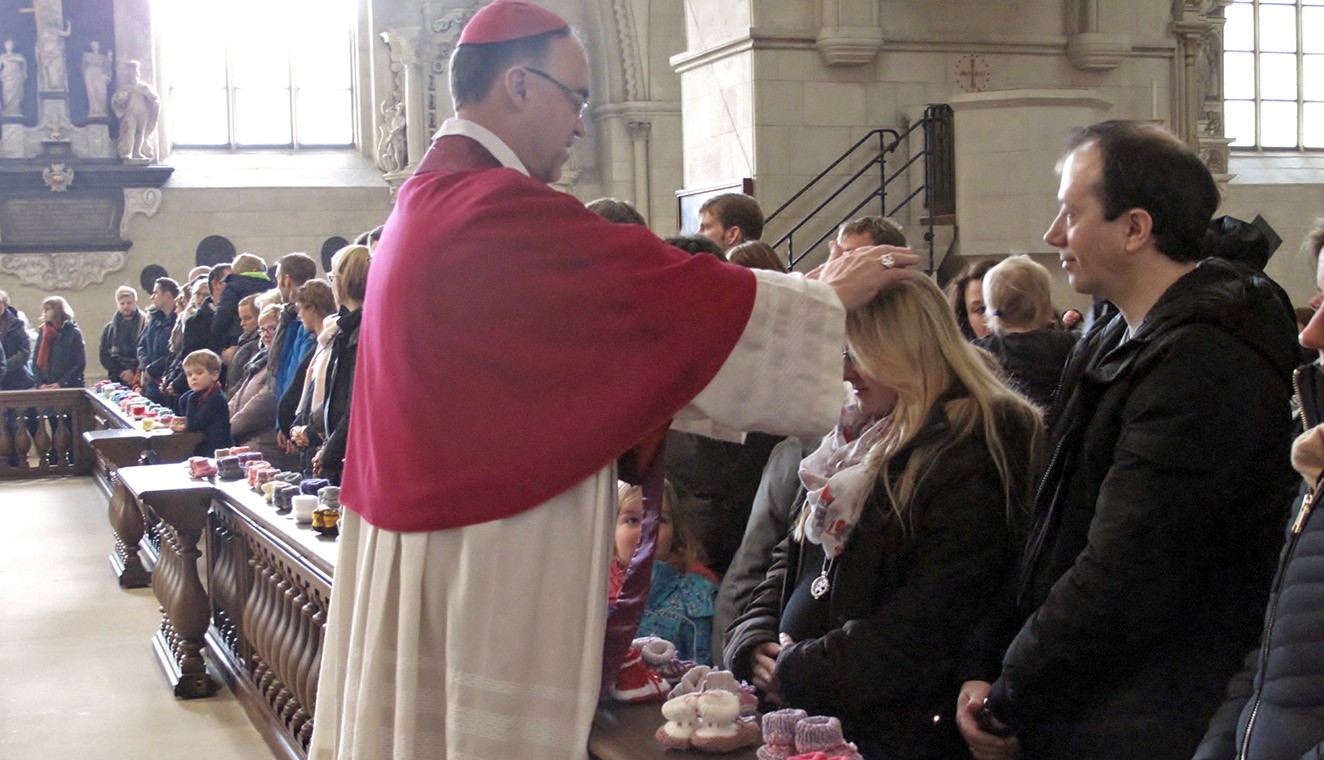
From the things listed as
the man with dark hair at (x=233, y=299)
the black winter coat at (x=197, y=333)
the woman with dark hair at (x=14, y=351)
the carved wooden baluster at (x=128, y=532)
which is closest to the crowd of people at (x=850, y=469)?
the carved wooden baluster at (x=128, y=532)

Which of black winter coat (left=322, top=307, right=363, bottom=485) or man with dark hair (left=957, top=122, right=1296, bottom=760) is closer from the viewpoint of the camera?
man with dark hair (left=957, top=122, right=1296, bottom=760)

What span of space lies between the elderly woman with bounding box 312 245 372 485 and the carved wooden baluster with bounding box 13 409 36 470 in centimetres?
715

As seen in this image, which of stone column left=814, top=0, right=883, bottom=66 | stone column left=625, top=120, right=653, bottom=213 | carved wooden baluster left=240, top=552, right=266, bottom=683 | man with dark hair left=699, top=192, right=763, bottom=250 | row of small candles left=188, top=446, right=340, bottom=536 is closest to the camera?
row of small candles left=188, top=446, right=340, bottom=536

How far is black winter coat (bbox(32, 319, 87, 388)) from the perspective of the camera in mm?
12359

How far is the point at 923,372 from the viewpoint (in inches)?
86.7

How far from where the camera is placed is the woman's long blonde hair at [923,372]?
218 centimetres

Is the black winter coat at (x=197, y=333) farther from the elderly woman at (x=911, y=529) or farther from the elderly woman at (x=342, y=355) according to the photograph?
the elderly woman at (x=911, y=529)

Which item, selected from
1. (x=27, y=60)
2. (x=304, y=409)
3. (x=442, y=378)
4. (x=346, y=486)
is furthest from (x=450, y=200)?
(x=27, y=60)

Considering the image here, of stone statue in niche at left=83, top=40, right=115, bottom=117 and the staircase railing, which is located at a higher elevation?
stone statue in niche at left=83, top=40, right=115, bottom=117

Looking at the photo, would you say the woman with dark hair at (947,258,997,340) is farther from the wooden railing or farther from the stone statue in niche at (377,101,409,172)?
the stone statue in niche at (377,101,409,172)

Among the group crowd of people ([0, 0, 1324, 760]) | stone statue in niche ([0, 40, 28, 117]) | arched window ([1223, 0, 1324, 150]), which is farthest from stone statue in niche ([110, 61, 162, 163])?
crowd of people ([0, 0, 1324, 760])

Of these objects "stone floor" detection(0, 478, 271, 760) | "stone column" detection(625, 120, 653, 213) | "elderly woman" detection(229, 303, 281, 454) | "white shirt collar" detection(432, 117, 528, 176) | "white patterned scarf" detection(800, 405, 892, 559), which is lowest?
"stone floor" detection(0, 478, 271, 760)

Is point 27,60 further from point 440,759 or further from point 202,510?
point 440,759

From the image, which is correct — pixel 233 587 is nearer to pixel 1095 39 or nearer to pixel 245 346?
pixel 245 346
